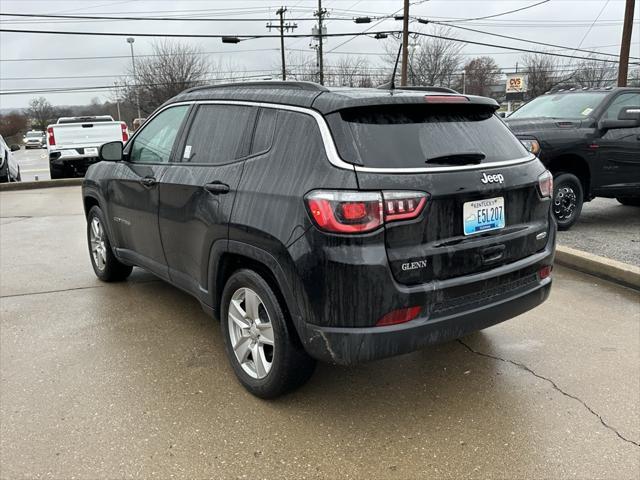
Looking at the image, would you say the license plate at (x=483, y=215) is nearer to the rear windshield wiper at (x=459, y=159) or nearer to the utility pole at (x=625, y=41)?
the rear windshield wiper at (x=459, y=159)

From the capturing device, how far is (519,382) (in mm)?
3316

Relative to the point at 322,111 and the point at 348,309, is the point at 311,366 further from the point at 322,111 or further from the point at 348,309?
the point at 322,111

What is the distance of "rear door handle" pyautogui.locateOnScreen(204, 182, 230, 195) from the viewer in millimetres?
3117

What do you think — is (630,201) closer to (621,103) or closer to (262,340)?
(621,103)

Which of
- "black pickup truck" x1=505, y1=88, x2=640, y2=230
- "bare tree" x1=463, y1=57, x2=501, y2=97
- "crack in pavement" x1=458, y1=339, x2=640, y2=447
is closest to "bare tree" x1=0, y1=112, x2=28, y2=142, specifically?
"bare tree" x1=463, y1=57, x2=501, y2=97

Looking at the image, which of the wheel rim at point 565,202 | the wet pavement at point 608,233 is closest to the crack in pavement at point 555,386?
the wet pavement at point 608,233

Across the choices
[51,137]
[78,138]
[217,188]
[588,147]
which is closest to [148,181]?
[217,188]

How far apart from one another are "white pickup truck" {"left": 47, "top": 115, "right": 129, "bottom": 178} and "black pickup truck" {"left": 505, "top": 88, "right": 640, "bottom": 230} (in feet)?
32.4

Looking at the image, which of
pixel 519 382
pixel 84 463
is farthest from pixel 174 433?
pixel 519 382

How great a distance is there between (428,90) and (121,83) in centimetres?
6378

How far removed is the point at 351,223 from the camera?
244 cm

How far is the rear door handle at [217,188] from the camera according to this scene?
3.12 m

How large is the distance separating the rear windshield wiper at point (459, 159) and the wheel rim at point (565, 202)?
456 centimetres

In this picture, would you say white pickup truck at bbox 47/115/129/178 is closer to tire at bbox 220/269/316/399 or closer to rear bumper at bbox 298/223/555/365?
tire at bbox 220/269/316/399
